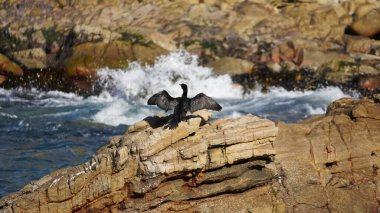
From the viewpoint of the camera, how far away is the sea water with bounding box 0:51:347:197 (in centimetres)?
2119

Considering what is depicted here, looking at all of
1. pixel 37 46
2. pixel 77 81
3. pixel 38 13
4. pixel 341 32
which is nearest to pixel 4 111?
pixel 77 81

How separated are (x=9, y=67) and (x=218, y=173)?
22.0 meters

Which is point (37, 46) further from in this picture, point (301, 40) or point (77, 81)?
point (301, 40)

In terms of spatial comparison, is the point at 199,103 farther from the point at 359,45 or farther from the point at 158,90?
the point at 359,45

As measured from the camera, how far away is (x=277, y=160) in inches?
553

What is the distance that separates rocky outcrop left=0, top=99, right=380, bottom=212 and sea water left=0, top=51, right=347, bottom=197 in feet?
15.8

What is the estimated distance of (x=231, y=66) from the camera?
3397cm

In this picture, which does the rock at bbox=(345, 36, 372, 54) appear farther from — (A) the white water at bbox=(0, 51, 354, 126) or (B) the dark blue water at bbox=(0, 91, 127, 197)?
(B) the dark blue water at bbox=(0, 91, 127, 197)

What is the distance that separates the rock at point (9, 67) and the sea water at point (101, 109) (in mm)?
1026

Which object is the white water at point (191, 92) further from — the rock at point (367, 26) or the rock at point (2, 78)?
the rock at point (367, 26)

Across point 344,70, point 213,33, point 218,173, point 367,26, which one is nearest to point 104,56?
point 213,33

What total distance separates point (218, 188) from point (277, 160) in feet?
4.71

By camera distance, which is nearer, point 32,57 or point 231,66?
point 231,66

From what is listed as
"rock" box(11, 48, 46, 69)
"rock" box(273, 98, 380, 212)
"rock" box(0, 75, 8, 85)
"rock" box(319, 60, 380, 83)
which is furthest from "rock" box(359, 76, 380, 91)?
"rock" box(273, 98, 380, 212)
